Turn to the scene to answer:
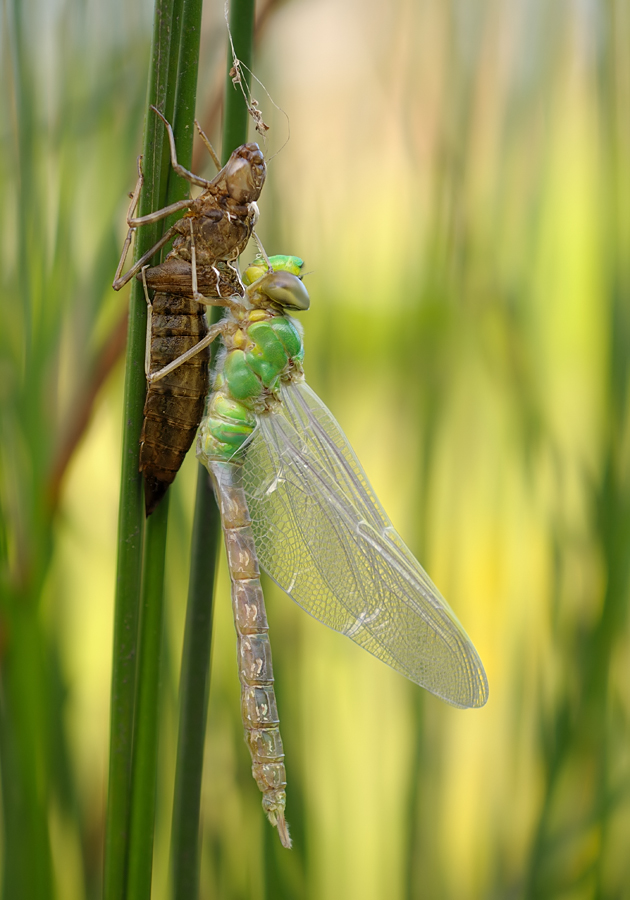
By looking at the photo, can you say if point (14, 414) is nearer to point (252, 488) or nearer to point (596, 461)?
point (252, 488)

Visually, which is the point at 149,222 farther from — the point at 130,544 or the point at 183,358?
the point at 130,544

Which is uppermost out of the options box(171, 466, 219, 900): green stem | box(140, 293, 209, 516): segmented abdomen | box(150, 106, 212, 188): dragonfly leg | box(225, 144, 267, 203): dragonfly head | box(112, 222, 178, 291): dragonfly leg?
box(225, 144, 267, 203): dragonfly head

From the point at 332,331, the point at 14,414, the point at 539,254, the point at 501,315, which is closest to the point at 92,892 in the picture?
the point at 14,414

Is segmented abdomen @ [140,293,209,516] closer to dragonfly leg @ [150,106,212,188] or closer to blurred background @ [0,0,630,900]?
dragonfly leg @ [150,106,212,188]

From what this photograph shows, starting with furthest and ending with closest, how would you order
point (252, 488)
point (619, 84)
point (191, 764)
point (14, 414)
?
point (619, 84) < point (14, 414) < point (252, 488) < point (191, 764)

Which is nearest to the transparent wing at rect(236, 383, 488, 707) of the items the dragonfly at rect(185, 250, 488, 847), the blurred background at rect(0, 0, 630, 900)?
the dragonfly at rect(185, 250, 488, 847)

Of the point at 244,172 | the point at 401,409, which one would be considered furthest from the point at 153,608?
the point at 401,409

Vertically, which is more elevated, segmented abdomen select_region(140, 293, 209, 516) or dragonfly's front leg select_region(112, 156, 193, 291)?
dragonfly's front leg select_region(112, 156, 193, 291)
